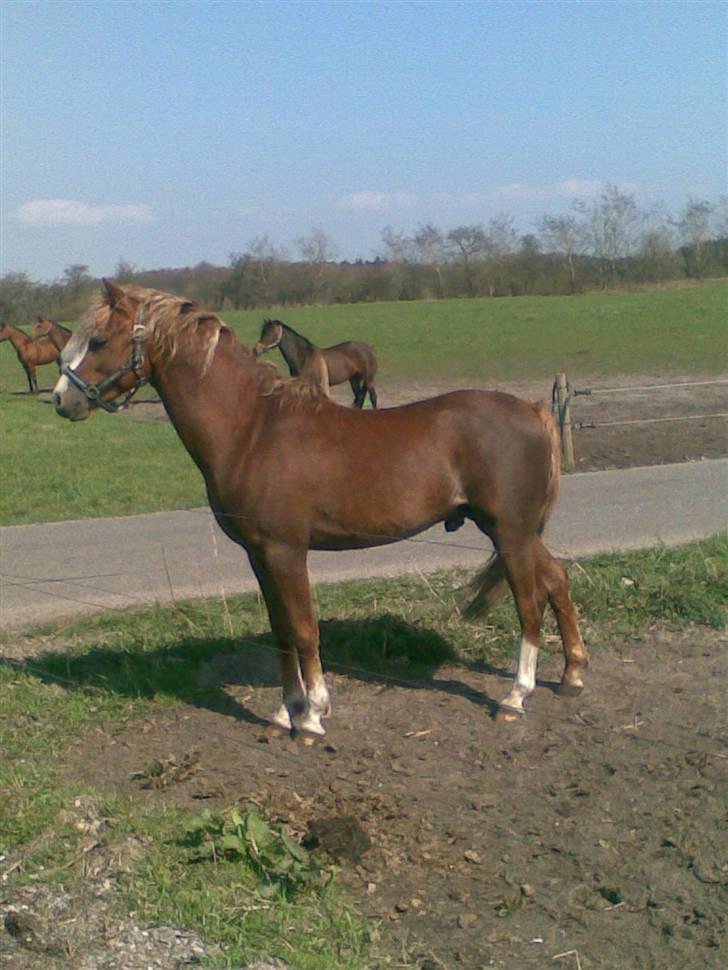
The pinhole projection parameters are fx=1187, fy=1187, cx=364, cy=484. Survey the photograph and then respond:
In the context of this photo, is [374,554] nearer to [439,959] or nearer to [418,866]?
[418,866]

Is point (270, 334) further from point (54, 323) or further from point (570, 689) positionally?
point (570, 689)

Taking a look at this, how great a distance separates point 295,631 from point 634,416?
14647 millimetres

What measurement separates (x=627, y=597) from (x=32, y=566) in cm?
476

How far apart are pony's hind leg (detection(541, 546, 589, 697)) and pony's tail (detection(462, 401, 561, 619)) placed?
0.26m

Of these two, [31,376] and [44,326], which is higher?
[44,326]

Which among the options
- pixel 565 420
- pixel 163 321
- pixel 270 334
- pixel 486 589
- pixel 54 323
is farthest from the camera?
pixel 54 323

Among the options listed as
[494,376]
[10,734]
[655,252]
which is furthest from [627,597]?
[655,252]

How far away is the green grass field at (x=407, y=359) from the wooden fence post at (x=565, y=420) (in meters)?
4.26

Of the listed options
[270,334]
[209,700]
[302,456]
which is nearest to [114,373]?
[302,456]

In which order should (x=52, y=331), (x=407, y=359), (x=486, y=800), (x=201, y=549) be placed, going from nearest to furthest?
(x=486, y=800) → (x=201, y=549) → (x=52, y=331) → (x=407, y=359)

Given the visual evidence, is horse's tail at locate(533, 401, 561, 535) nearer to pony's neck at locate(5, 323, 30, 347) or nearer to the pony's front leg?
the pony's front leg

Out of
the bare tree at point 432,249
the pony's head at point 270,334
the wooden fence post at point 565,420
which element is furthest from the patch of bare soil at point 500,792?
the bare tree at point 432,249

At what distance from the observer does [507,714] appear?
18.9 feet

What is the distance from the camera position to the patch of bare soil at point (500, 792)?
3816 millimetres
